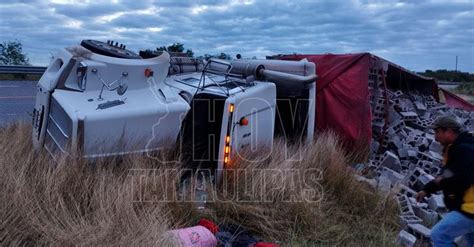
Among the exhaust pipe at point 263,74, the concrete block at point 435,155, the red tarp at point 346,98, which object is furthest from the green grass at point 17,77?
the concrete block at point 435,155

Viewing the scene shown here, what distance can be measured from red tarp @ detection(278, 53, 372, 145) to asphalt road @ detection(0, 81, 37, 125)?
5.36 m

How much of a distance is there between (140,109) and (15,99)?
35.6 feet

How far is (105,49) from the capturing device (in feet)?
17.3

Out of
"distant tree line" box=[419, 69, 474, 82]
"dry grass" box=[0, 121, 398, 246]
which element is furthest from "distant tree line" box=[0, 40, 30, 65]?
"distant tree line" box=[419, 69, 474, 82]

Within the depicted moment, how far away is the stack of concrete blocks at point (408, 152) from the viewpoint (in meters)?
5.54

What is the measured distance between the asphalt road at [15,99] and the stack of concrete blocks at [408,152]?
622 cm

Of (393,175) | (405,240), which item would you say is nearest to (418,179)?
(393,175)

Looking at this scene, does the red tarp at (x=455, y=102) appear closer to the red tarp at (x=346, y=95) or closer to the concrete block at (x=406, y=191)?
the red tarp at (x=346, y=95)

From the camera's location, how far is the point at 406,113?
347 inches

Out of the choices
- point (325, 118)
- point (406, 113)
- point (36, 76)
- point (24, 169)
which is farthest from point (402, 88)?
point (36, 76)

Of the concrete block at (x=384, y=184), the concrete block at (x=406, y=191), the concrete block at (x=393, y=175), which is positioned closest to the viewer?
the concrete block at (x=384, y=184)

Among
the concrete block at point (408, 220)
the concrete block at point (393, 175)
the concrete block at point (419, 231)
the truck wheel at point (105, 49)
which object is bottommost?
the concrete block at point (408, 220)

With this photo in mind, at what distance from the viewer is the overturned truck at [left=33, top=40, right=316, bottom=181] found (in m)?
4.61

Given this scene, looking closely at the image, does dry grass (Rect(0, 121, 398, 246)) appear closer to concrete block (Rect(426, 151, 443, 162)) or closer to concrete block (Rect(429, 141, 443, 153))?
concrete block (Rect(426, 151, 443, 162))
